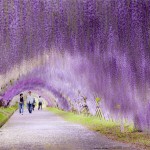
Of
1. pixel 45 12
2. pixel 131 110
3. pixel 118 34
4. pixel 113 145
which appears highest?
pixel 45 12

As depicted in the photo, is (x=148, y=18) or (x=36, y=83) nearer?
(x=148, y=18)

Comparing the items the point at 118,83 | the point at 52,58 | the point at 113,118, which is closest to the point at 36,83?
the point at 52,58

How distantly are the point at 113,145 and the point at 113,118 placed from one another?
32.1 ft

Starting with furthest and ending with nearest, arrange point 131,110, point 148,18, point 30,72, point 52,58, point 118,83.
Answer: point 30,72
point 52,58
point 118,83
point 131,110
point 148,18

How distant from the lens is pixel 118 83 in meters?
16.9

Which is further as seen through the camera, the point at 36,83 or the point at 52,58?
the point at 36,83

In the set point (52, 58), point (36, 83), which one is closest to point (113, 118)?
point (52, 58)

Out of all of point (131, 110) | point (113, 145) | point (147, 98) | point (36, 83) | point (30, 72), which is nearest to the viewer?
point (113, 145)

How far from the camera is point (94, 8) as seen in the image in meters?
14.5

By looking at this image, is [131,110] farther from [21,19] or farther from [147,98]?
[21,19]

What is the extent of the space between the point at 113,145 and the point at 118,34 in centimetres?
420

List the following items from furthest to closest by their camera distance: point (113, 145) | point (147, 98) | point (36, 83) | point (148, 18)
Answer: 1. point (36, 83)
2. point (147, 98)
3. point (148, 18)
4. point (113, 145)

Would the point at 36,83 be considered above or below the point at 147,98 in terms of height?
above

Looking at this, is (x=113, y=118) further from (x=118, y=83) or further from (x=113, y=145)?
(x=113, y=145)
